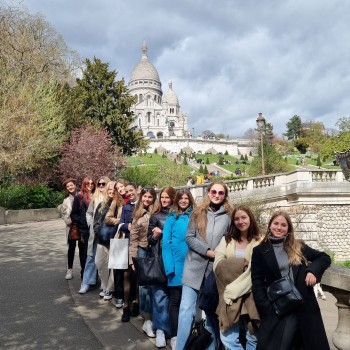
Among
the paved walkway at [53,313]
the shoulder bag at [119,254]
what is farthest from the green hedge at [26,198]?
the shoulder bag at [119,254]

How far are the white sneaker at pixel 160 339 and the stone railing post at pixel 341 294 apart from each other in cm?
184

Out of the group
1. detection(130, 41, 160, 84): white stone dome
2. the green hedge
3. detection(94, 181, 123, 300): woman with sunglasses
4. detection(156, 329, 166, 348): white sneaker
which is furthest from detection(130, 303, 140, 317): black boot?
detection(130, 41, 160, 84): white stone dome

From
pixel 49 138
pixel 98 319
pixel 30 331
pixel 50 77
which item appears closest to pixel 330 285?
pixel 98 319

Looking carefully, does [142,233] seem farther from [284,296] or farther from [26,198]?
[26,198]

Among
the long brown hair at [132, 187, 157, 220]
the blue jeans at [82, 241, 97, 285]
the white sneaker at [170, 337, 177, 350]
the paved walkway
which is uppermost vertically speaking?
the long brown hair at [132, 187, 157, 220]

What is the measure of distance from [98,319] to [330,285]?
309cm

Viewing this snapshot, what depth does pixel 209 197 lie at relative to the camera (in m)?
3.90

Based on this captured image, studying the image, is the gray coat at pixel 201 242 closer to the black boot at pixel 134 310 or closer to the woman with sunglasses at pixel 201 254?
the woman with sunglasses at pixel 201 254

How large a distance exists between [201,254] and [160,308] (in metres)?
1.08

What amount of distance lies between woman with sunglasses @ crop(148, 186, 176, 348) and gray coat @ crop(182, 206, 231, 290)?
617mm

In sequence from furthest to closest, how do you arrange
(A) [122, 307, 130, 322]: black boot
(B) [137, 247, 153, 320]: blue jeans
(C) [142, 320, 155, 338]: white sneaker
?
(A) [122, 307, 130, 322]: black boot
(B) [137, 247, 153, 320]: blue jeans
(C) [142, 320, 155, 338]: white sneaker

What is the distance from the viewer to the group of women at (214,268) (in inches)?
117

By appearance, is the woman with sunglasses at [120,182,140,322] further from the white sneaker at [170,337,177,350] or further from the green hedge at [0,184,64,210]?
the green hedge at [0,184,64,210]

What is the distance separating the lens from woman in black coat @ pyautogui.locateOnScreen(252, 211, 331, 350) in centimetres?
290
